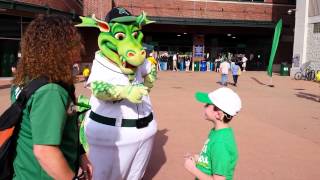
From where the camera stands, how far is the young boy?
2836mm

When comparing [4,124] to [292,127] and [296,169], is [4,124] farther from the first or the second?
[292,127]

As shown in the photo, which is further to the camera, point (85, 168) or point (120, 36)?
point (120, 36)

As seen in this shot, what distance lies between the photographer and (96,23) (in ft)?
13.6

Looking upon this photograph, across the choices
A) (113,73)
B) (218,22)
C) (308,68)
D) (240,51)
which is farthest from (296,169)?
(240,51)

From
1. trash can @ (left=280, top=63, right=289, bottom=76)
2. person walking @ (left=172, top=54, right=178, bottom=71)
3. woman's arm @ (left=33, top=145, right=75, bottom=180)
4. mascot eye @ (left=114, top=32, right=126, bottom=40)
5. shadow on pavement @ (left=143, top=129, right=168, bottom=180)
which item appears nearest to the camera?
woman's arm @ (left=33, top=145, right=75, bottom=180)

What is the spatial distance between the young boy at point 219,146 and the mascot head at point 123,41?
3.18 ft

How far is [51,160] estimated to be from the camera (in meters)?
2.02

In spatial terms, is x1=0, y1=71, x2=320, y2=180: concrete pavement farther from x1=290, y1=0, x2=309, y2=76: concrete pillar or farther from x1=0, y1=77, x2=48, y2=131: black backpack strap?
x1=290, y1=0, x2=309, y2=76: concrete pillar

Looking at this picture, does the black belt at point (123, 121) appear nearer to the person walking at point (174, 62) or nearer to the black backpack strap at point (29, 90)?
the black backpack strap at point (29, 90)

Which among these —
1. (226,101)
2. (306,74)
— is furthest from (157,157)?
(306,74)

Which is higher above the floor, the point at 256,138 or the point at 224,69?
the point at 224,69

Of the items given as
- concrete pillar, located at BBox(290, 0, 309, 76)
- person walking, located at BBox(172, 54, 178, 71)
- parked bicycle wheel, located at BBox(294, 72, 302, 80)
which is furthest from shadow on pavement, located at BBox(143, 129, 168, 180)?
person walking, located at BBox(172, 54, 178, 71)

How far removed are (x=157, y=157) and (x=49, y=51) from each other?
4.54 meters

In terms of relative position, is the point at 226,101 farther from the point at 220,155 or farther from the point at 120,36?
the point at 120,36
